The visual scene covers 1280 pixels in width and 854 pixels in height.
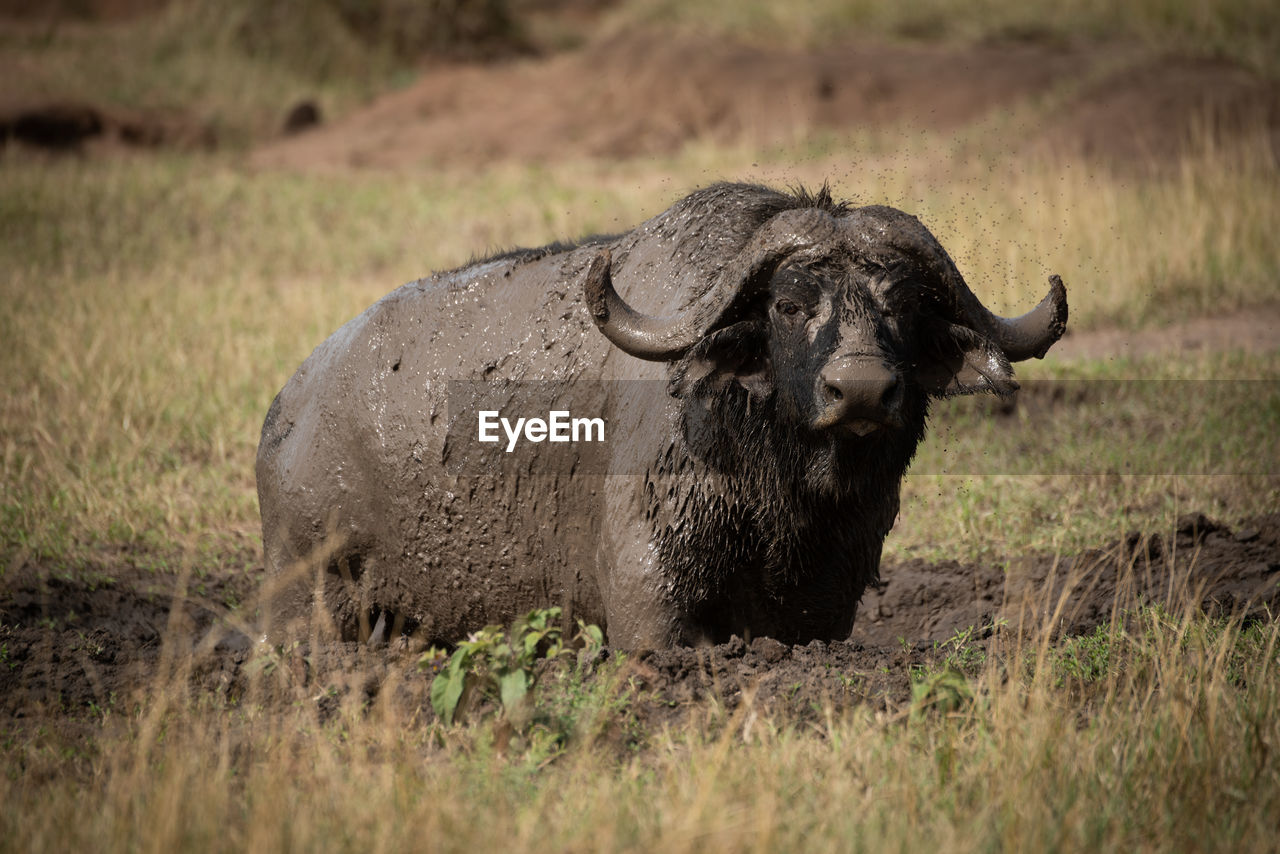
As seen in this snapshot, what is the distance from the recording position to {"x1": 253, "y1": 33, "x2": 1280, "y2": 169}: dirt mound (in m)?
16.6

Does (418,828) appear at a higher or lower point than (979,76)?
lower

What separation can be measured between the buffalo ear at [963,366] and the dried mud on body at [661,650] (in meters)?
0.78

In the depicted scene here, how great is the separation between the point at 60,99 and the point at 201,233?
302 inches

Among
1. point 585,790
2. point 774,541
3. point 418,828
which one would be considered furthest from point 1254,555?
point 418,828

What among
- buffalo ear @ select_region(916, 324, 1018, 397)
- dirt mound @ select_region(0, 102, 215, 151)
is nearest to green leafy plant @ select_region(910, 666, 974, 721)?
buffalo ear @ select_region(916, 324, 1018, 397)

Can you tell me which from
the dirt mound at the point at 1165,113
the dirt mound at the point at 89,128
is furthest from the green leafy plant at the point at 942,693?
the dirt mound at the point at 89,128

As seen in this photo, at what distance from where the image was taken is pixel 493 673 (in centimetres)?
406

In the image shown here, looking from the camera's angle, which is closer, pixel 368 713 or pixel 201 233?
pixel 368 713

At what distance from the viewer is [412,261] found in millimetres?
12945

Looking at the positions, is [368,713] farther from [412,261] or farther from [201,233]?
[201,233]

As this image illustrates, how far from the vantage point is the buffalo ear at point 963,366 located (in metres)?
4.43

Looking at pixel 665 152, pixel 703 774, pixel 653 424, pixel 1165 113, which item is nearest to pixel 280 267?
pixel 665 152

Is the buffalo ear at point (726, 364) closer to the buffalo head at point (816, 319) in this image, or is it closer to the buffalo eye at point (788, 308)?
the buffalo head at point (816, 319)

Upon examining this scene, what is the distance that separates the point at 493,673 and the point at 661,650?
0.68 m
